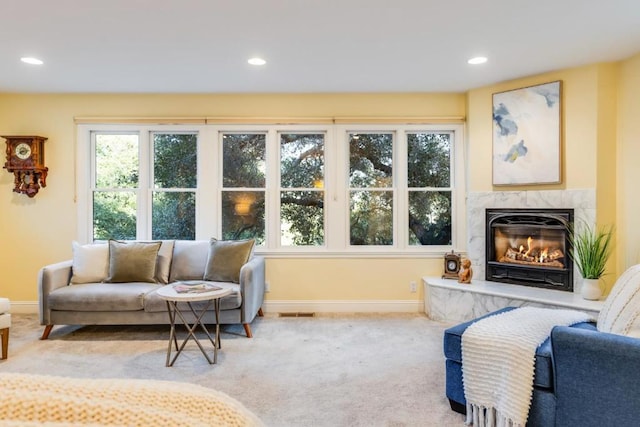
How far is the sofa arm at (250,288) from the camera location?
133 inches

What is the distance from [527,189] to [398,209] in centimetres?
133

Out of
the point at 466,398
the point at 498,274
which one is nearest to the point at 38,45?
the point at 466,398

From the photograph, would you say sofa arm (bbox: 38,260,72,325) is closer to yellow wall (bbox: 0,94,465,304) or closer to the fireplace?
yellow wall (bbox: 0,94,465,304)

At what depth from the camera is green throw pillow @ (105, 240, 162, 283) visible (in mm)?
3641

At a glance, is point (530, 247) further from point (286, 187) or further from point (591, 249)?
point (286, 187)

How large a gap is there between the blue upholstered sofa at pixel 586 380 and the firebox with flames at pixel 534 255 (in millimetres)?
2150

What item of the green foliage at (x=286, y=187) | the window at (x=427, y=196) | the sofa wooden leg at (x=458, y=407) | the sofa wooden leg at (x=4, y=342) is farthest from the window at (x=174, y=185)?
the sofa wooden leg at (x=458, y=407)

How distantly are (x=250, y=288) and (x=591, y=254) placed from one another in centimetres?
304

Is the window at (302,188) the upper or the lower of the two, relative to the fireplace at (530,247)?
upper

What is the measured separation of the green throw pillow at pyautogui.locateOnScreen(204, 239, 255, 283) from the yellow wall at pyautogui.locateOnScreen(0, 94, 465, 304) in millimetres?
577

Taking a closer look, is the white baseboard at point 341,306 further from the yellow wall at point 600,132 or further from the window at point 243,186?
the yellow wall at point 600,132

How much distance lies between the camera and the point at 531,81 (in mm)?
3746

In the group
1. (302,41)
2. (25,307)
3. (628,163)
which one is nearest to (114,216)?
(25,307)

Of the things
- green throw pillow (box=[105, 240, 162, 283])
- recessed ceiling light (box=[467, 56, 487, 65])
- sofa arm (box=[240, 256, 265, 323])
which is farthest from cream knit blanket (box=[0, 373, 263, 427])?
recessed ceiling light (box=[467, 56, 487, 65])
